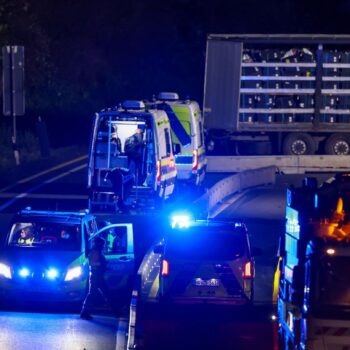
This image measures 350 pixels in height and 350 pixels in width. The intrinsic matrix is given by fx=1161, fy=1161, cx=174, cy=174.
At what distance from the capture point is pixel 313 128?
37.0 meters

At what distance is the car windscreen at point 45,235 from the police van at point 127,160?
5899 millimetres

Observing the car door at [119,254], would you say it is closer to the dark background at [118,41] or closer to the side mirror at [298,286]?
the side mirror at [298,286]

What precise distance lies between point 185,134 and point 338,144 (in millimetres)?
11077

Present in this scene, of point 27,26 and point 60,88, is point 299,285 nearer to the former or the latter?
point 27,26

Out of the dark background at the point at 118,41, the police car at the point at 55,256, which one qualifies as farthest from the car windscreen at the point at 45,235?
the dark background at the point at 118,41

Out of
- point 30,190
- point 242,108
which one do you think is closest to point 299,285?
point 30,190

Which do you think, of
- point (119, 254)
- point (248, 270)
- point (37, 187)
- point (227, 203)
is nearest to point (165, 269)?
point (248, 270)

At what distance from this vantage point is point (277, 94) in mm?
36531

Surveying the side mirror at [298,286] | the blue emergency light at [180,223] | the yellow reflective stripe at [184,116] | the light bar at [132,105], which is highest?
the light bar at [132,105]

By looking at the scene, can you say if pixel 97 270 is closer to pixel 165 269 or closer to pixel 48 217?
pixel 48 217

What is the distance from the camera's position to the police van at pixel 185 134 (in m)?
27.4

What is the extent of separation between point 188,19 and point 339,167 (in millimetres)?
40520

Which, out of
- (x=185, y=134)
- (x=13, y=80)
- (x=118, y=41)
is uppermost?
(x=118, y=41)

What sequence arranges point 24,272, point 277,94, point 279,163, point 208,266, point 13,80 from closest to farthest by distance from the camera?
point 208,266 → point 24,272 → point 279,163 → point 13,80 → point 277,94
